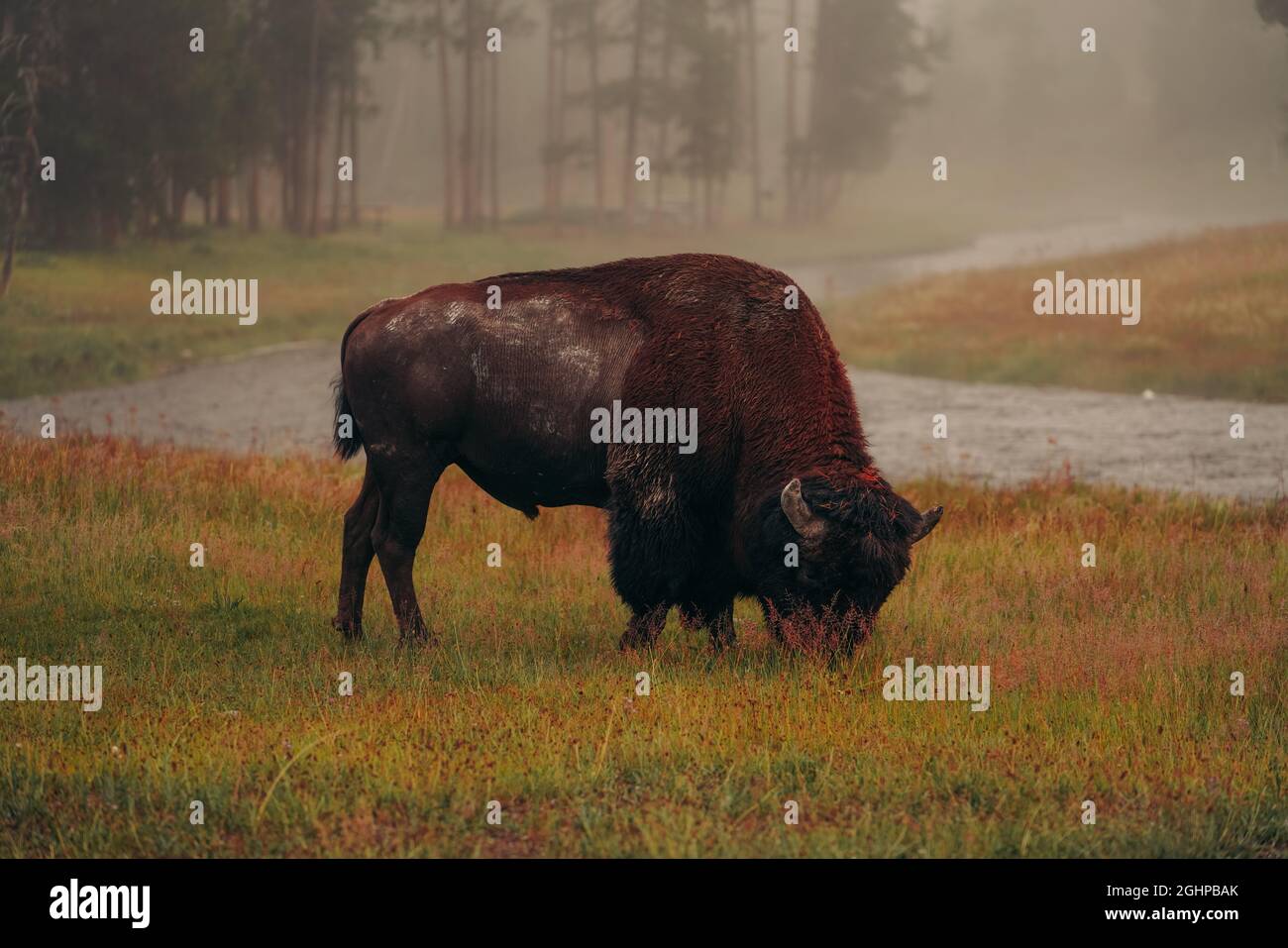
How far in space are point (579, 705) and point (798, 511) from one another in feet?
5.51

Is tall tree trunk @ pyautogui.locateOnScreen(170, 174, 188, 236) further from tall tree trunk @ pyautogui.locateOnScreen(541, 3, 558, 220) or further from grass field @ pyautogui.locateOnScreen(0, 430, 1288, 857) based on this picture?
grass field @ pyautogui.locateOnScreen(0, 430, 1288, 857)

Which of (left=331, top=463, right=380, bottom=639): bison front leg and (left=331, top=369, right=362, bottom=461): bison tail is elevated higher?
(left=331, top=369, right=362, bottom=461): bison tail

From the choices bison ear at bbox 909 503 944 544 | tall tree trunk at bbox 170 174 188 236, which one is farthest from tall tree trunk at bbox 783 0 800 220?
bison ear at bbox 909 503 944 544

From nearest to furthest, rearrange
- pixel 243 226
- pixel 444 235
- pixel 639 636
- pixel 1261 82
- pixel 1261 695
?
pixel 1261 695, pixel 639 636, pixel 243 226, pixel 444 235, pixel 1261 82

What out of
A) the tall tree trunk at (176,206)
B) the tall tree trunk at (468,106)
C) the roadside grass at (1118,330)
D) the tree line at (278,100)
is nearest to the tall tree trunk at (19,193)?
the tree line at (278,100)

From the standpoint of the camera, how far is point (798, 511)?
797 cm

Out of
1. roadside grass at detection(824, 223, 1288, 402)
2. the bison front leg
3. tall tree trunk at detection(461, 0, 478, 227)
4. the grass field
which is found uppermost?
tall tree trunk at detection(461, 0, 478, 227)

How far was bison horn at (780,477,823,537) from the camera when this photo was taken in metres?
7.96

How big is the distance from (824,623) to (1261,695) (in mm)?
2545

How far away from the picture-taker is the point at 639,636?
9.05 metres

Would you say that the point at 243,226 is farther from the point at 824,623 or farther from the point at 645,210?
the point at 824,623

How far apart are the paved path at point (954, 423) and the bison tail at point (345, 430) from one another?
280 inches

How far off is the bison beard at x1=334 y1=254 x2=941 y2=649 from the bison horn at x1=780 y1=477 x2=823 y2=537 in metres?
0.24
